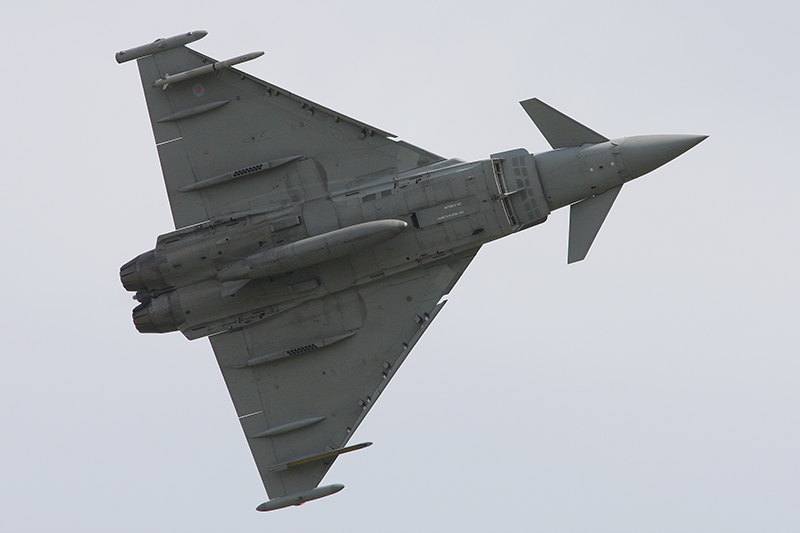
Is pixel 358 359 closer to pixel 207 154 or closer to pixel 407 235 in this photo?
pixel 407 235

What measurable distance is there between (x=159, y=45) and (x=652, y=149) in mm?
11930

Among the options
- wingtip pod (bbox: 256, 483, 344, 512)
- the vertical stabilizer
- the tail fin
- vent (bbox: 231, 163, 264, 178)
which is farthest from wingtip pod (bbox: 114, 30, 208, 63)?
wingtip pod (bbox: 256, 483, 344, 512)

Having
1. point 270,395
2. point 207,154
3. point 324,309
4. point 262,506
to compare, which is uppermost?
point 207,154

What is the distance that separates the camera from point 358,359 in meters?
25.5

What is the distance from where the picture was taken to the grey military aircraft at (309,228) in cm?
2441

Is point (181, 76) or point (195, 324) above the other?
point (181, 76)

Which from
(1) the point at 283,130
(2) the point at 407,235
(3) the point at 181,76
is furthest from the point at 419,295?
(3) the point at 181,76

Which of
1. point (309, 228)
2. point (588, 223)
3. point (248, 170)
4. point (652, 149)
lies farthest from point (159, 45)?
point (652, 149)

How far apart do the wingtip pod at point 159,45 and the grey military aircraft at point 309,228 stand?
3cm

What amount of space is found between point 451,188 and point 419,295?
2768 millimetres

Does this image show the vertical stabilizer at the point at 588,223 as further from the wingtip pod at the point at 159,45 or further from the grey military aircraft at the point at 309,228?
the wingtip pod at the point at 159,45

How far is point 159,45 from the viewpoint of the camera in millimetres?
25312

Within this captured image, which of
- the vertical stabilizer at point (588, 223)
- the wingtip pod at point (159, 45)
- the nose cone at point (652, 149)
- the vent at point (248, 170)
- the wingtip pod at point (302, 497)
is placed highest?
the wingtip pod at point (159, 45)

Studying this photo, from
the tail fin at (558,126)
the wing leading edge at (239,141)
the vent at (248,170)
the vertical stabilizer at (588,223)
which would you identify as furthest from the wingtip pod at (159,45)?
the vertical stabilizer at (588,223)
